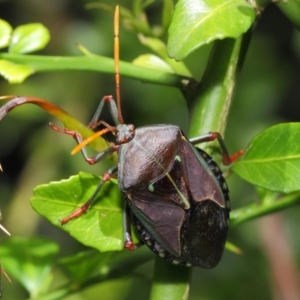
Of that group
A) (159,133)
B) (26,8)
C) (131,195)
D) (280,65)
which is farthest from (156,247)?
(26,8)

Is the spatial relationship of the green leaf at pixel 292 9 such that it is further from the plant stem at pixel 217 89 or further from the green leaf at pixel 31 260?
the green leaf at pixel 31 260

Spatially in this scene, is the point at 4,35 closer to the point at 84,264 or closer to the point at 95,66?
the point at 95,66

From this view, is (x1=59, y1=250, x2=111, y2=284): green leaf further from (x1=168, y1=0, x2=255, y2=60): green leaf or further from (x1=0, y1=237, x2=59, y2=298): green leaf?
(x1=168, y1=0, x2=255, y2=60): green leaf

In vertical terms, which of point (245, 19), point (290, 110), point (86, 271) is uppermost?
point (245, 19)

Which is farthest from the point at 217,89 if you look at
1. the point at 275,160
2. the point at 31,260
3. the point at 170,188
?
the point at 31,260

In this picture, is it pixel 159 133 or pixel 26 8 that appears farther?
pixel 26 8

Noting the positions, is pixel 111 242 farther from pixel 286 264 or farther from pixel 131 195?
pixel 286 264

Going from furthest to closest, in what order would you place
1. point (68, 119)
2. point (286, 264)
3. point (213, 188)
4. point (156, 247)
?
point (286, 264), point (213, 188), point (156, 247), point (68, 119)
